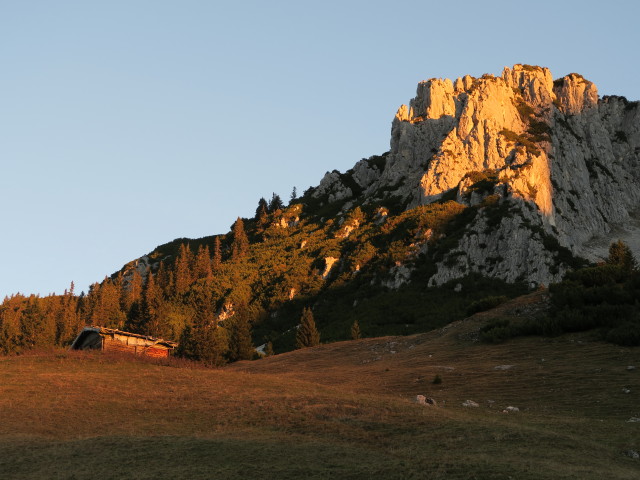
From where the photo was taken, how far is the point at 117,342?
5481 cm

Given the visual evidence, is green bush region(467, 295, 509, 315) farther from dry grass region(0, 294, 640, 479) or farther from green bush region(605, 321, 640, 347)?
green bush region(605, 321, 640, 347)

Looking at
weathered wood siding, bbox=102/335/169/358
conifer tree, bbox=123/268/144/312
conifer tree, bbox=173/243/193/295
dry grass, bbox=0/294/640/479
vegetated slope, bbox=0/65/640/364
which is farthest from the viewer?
conifer tree, bbox=173/243/193/295

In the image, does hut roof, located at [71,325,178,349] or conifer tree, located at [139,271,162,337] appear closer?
hut roof, located at [71,325,178,349]

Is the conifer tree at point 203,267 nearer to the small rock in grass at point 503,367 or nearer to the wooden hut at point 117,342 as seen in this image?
the wooden hut at point 117,342

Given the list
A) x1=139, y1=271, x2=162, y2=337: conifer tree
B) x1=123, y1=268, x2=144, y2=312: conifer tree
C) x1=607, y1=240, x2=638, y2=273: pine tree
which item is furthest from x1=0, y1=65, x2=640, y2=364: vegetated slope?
x1=607, y1=240, x2=638, y2=273: pine tree

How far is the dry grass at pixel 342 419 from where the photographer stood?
18.2 meters

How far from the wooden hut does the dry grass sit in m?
9.98

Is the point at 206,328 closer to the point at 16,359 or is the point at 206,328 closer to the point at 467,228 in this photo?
the point at 16,359

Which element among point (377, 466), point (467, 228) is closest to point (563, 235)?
point (467, 228)

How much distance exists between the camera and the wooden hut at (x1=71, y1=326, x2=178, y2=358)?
53941 mm

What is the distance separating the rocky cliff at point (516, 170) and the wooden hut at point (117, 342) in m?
51.9

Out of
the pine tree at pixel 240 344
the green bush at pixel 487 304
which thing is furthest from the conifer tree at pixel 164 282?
the green bush at pixel 487 304

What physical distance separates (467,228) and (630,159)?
7040 cm

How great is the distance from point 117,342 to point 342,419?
120 ft
